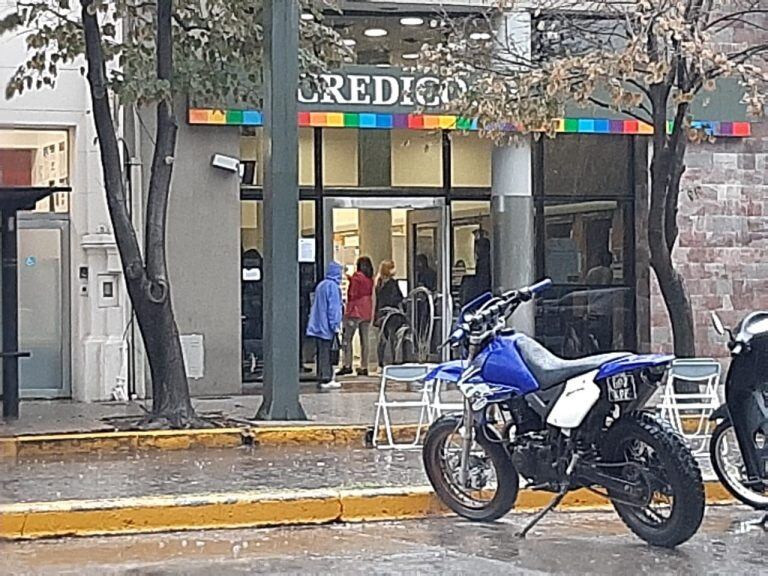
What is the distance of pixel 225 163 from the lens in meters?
17.7

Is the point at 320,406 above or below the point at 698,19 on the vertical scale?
below

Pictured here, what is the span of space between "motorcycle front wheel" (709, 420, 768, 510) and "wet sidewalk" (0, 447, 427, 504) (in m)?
2.19

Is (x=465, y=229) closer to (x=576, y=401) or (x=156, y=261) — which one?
(x=156, y=261)

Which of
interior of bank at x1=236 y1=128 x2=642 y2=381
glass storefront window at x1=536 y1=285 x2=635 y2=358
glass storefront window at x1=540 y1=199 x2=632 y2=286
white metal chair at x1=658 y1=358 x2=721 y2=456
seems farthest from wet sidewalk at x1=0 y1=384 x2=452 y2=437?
glass storefront window at x1=540 y1=199 x2=632 y2=286

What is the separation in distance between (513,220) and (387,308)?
2.35 meters

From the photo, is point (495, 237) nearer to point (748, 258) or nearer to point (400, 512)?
point (748, 258)

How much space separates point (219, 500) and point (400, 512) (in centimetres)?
125

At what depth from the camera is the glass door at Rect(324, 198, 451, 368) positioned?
1984cm

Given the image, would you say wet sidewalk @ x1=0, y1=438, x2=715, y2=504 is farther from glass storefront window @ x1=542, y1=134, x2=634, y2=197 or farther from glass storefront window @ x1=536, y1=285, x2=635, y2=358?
glass storefront window @ x1=542, y1=134, x2=634, y2=197

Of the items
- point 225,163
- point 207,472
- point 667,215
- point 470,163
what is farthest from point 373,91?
point 207,472

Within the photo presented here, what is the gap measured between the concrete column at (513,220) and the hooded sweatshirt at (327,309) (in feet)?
7.67

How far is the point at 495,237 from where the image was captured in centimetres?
1922

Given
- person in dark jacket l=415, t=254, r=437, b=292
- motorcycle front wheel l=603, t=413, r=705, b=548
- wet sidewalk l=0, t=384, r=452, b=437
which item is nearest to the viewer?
motorcycle front wheel l=603, t=413, r=705, b=548

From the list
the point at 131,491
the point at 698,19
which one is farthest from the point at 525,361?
the point at 698,19
